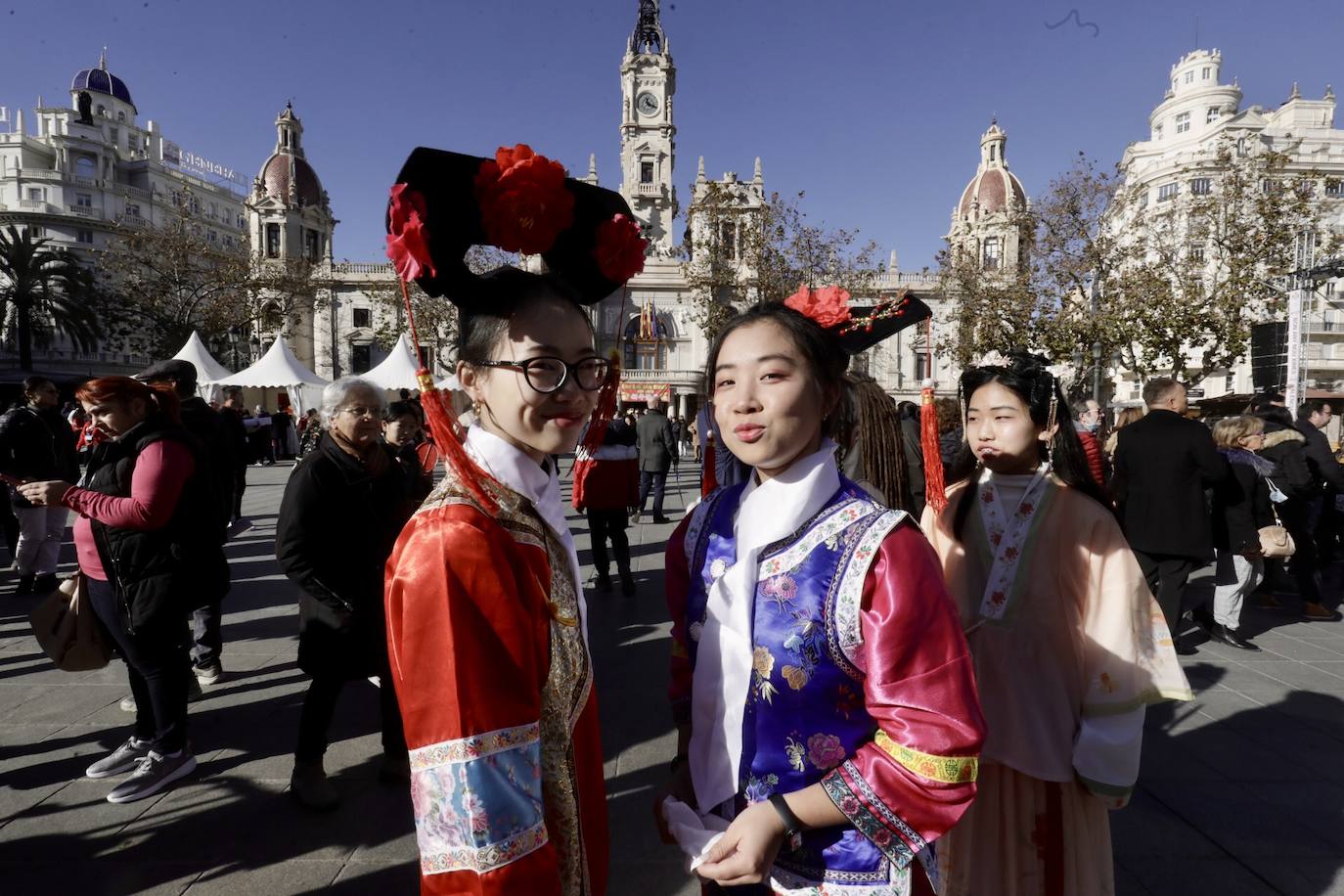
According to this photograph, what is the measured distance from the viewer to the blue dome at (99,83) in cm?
6531

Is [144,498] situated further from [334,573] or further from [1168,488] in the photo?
[1168,488]

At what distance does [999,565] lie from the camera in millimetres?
2135

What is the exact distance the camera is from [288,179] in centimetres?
5341

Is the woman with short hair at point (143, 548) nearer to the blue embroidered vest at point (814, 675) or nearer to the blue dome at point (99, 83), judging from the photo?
the blue embroidered vest at point (814, 675)

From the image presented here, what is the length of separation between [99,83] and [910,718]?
300ft

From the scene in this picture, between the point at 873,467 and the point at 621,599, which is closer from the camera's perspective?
the point at 873,467

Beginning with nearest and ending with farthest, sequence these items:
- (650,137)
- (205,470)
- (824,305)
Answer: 1. (824,305)
2. (205,470)
3. (650,137)

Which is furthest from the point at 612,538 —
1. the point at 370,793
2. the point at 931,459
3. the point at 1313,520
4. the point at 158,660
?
the point at 1313,520

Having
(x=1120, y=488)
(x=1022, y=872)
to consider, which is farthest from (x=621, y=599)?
(x=1022, y=872)

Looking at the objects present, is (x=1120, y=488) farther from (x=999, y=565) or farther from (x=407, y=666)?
(x=407, y=666)

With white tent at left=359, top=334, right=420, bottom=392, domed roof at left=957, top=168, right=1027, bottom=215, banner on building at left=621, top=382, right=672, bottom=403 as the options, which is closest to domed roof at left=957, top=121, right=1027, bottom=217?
domed roof at left=957, top=168, right=1027, bottom=215

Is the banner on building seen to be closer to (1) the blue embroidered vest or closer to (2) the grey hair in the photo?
(2) the grey hair

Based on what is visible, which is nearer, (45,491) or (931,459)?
(931,459)

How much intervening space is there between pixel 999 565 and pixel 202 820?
3403 mm
